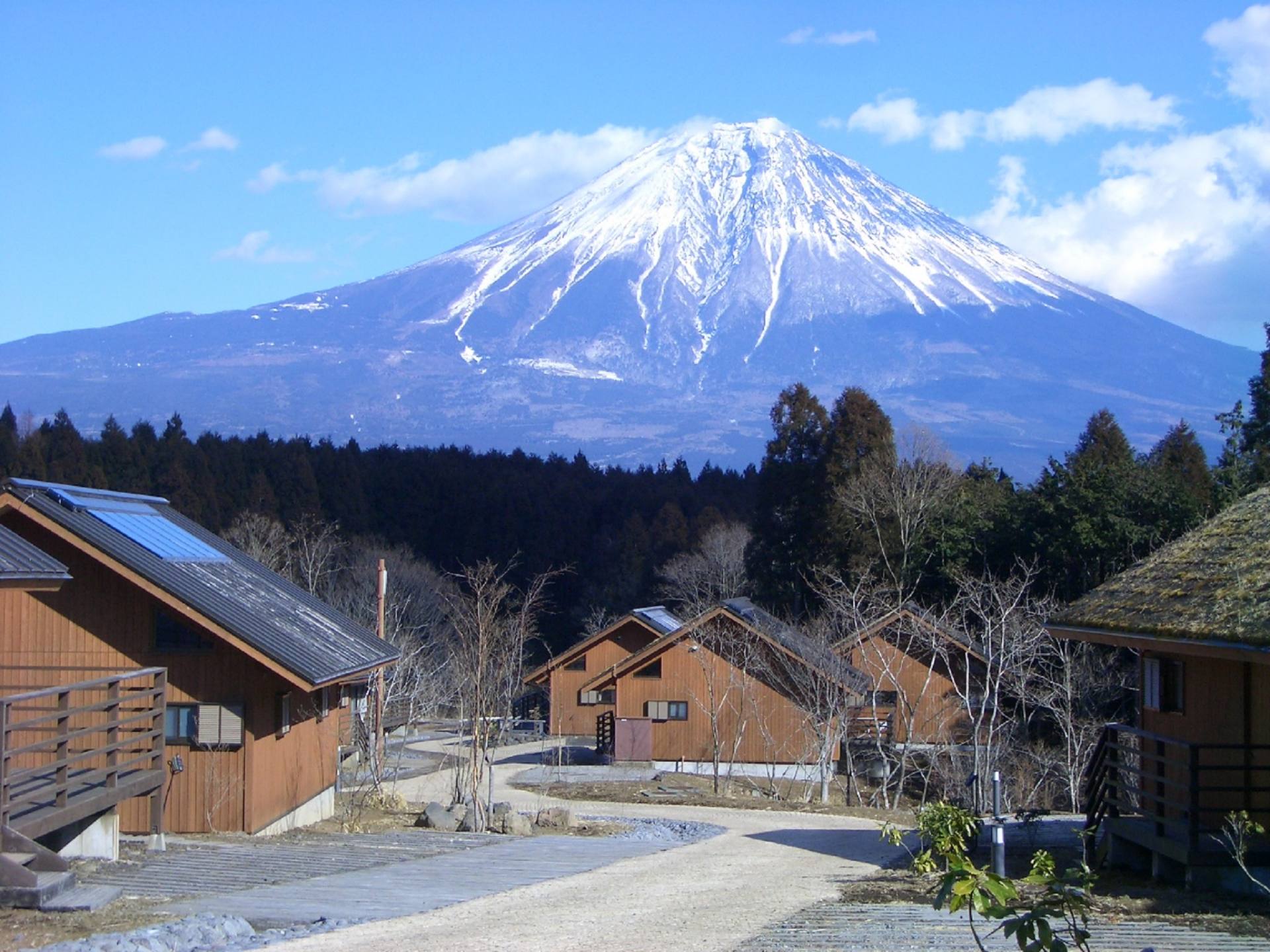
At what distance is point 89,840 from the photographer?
12.8 m

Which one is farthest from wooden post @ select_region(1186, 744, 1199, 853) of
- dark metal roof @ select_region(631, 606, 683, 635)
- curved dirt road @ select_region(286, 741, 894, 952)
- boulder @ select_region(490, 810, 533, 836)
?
dark metal roof @ select_region(631, 606, 683, 635)

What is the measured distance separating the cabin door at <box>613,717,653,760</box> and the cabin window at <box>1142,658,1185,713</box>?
25629 millimetres

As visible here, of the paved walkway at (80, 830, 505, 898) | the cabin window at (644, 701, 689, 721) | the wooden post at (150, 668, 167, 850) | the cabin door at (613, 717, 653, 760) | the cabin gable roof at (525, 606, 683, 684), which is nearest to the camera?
the paved walkway at (80, 830, 505, 898)

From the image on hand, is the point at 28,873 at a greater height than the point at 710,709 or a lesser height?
greater

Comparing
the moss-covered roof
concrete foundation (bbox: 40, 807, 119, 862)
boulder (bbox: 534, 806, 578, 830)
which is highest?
the moss-covered roof

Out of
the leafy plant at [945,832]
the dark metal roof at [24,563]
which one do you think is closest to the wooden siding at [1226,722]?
the leafy plant at [945,832]

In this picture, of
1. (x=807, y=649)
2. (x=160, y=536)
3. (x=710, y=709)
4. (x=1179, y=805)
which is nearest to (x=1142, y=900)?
(x=1179, y=805)

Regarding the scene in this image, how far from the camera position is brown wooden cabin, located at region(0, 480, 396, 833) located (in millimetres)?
16953

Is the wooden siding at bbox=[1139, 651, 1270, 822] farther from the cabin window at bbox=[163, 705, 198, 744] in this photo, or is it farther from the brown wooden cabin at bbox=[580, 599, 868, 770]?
the brown wooden cabin at bbox=[580, 599, 868, 770]

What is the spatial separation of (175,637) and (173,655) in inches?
10.4

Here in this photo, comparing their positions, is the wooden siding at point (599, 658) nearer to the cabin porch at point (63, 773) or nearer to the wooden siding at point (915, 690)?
the wooden siding at point (915, 690)

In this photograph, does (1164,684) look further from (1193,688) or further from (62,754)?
(62,754)

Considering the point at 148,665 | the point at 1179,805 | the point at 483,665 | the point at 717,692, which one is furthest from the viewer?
the point at 717,692

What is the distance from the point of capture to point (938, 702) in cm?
3859
